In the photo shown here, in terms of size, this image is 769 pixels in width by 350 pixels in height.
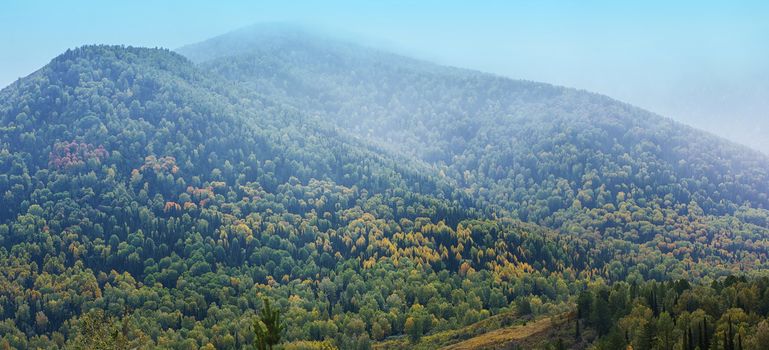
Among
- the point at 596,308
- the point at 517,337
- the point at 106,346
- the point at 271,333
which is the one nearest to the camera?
the point at 271,333

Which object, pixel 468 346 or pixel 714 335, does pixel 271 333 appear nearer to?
pixel 714 335

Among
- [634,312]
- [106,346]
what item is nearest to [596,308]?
[634,312]

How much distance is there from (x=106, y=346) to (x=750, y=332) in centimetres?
11744

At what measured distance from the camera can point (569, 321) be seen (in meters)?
188

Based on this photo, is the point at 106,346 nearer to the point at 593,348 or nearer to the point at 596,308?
the point at 593,348

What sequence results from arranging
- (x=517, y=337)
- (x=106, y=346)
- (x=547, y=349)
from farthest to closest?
→ 1. (x=517, y=337)
2. (x=547, y=349)
3. (x=106, y=346)

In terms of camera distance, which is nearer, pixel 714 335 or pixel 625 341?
pixel 714 335

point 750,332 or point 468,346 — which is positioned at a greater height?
point 750,332

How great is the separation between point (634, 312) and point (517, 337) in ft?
114

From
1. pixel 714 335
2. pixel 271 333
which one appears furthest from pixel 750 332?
pixel 271 333

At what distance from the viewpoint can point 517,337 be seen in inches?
7564

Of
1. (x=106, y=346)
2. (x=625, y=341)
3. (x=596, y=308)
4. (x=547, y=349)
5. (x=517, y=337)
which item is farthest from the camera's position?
(x=517, y=337)

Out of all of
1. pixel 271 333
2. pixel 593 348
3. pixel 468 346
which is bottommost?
pixel 468 346

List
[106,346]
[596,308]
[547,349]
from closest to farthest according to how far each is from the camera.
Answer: [106,346] < [547,349] < [596,308]
